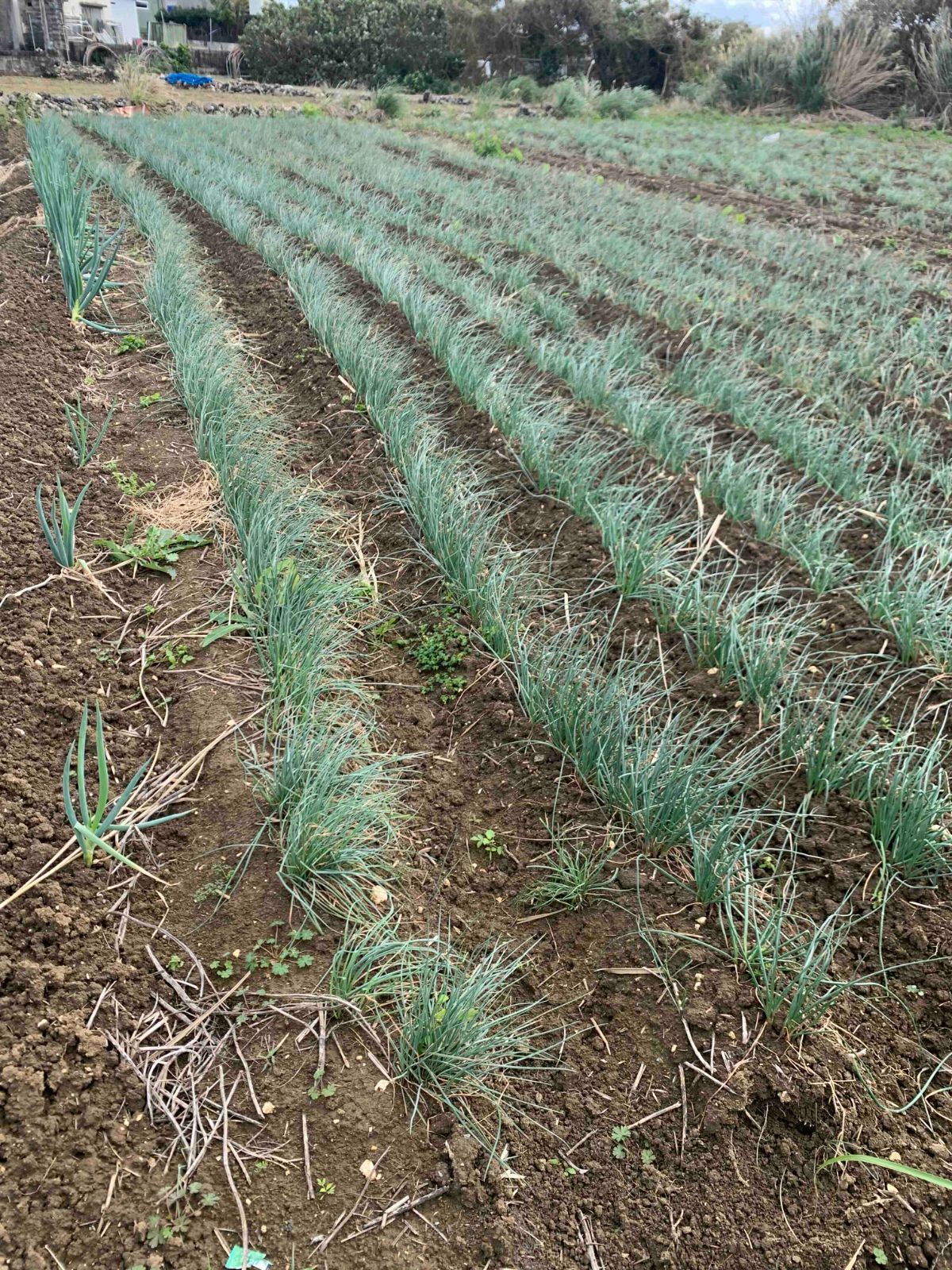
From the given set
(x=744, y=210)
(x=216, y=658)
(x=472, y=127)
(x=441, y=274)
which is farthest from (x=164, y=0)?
(x=216, y=658)

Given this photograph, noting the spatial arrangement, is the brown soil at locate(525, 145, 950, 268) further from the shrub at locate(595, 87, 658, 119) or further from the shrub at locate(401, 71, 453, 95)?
the shrub at locate(401, 71, 453, 95)

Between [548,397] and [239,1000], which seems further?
[548,397]

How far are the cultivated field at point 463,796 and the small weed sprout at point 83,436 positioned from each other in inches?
1.2

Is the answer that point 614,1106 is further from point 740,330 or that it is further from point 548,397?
point 740,330

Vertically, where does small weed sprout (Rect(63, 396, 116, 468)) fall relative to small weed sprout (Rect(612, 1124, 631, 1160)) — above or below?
above

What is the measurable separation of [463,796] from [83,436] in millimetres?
1874

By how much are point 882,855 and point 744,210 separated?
28.2 ft

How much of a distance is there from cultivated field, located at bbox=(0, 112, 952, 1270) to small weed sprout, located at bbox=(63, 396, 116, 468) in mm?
31

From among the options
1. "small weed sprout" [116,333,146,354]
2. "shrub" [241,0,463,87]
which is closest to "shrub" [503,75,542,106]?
"shrub" [241,0,463,87]

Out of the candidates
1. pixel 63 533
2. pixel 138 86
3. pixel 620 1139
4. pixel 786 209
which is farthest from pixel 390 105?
pixel 620 1139

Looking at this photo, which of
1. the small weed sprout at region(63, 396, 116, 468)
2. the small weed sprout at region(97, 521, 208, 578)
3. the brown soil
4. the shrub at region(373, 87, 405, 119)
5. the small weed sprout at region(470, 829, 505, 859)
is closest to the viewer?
the small weed sprout at region(470, 829, 505, 859)

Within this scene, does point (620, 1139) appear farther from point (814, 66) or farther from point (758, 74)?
point (758, 74)

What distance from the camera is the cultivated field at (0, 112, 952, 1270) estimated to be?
1.30 meters

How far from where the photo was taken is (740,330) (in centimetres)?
480
